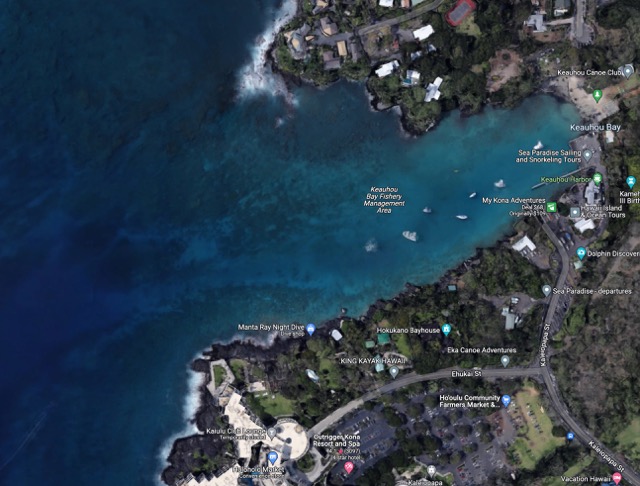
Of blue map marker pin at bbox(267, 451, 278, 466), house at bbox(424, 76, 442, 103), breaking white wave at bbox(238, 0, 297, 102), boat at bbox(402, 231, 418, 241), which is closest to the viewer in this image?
house at bbox(424, 76, 442, 103)

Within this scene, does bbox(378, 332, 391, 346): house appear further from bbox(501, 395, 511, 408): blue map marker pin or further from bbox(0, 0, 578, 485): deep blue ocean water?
bbox(501, 395, 511, 408): blue map marker pin

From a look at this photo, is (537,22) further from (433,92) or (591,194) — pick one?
(591,194)

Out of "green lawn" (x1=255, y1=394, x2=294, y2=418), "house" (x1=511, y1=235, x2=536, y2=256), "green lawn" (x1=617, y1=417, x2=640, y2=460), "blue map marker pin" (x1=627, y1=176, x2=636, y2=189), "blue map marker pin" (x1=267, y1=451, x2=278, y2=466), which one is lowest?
"green lawn" (x1=617, y1=417, x2=640, y2=460)

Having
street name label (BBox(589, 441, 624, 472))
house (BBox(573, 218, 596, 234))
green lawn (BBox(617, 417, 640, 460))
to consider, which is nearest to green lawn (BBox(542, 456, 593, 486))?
street name label (BBox(589, 441, 624, 472))

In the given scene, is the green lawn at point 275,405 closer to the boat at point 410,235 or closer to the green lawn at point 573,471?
the boat at point 410,235

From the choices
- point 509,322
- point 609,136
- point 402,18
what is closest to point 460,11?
point 402,18

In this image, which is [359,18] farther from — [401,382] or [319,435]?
[319,435]
